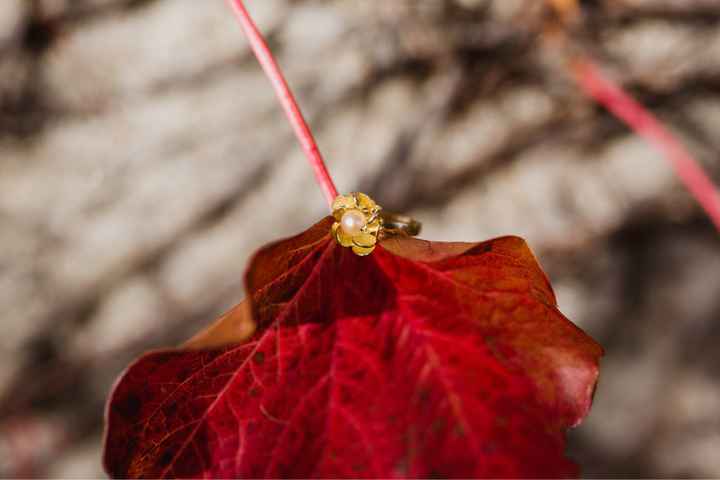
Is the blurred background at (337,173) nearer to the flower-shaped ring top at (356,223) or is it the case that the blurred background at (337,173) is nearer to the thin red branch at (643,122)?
the thin red branch at (643,122)

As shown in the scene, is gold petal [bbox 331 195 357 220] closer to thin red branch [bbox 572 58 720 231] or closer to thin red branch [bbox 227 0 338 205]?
thin red branch [bbox 227 0 338 205]

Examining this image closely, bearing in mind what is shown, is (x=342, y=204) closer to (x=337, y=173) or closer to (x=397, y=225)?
(x=397, y=225)

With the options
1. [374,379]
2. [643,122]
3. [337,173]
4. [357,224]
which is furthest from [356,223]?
[643,122]

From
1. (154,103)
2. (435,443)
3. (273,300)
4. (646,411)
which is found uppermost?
(154,103)

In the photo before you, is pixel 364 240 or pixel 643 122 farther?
pixel 643 122

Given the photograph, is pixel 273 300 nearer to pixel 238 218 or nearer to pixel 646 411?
pixel 238 218

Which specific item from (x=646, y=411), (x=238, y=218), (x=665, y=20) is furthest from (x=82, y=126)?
(x=646, y=411)

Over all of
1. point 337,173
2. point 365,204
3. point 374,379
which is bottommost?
point 374,379

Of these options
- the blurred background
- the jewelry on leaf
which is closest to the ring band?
the jewelry on leaf
